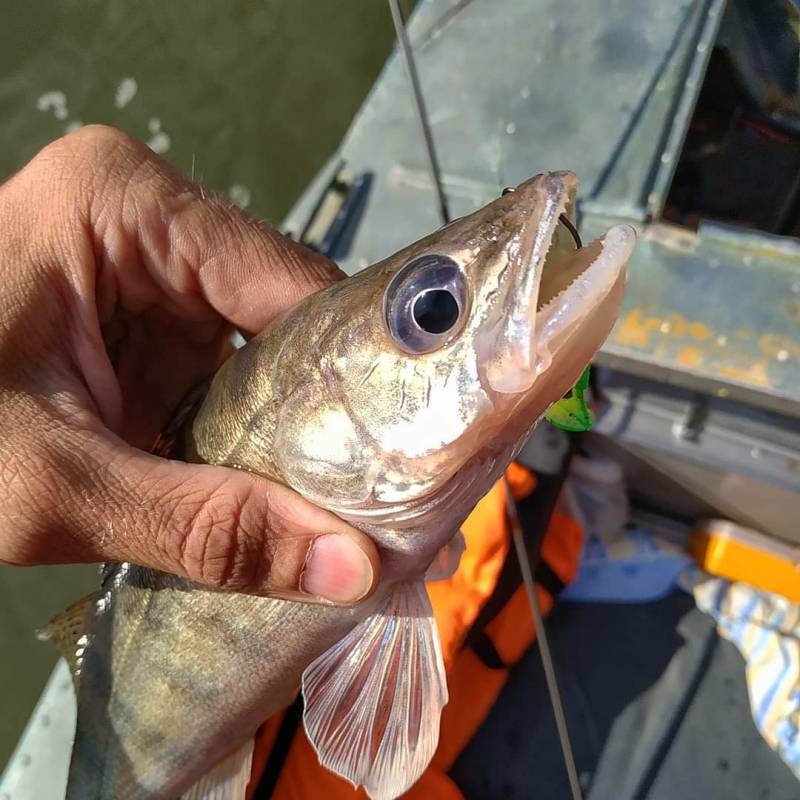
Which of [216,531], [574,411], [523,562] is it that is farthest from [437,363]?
[523,562]

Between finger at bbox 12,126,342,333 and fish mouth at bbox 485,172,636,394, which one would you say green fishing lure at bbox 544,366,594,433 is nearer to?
fish mouth at bbox 485,172,636,394

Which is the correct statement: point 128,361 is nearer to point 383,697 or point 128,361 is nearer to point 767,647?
point 383,697

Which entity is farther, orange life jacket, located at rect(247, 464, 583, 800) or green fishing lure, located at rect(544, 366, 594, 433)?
orange life jacket, located at rect(247, 464, 583, 800)

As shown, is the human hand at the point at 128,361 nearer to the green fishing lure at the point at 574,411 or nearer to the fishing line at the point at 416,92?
the green fishing lure at the point at 574,411

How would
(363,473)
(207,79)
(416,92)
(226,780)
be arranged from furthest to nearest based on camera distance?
(207,79) → (416,92) → (226,780) → (363,473)

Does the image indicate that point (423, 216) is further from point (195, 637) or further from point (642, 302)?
point (195, 637)

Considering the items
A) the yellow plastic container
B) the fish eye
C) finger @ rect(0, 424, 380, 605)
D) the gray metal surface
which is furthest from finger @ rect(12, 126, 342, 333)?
the yellow plastic container
